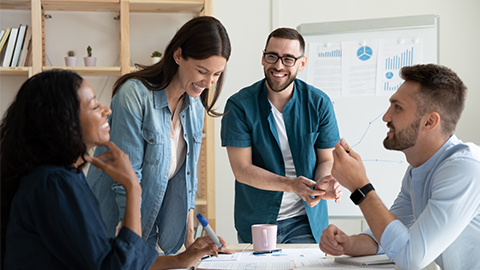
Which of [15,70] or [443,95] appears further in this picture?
[15,70]

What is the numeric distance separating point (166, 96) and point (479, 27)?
2916 mm

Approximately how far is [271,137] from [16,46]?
2.13m

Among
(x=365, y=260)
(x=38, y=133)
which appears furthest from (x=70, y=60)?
(x=365, y=260)

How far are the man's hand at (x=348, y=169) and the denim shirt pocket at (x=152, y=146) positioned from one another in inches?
24.6

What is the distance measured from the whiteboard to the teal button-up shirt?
0.76 meters

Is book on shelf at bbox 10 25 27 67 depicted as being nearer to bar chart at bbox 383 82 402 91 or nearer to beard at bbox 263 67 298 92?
beard at bbox 263 67 298 92

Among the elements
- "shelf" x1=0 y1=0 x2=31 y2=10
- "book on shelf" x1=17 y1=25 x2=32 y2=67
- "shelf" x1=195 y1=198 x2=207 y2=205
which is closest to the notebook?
"shelf" x1=195 y1=198 x2=207 y2=205

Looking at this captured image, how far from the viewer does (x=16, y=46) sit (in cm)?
295

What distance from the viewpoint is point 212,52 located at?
4.83 ft

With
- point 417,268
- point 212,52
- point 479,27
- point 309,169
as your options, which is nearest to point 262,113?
point 309,169

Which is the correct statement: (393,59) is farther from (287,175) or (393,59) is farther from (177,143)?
(177,143)

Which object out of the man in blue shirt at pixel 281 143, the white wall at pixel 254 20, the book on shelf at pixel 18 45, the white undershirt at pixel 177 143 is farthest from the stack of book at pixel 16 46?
the white undershirt at pixel 177 143

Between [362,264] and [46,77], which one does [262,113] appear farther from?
[46,77]

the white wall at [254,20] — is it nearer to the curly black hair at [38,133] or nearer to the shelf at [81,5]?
the shelf at [81,5]
